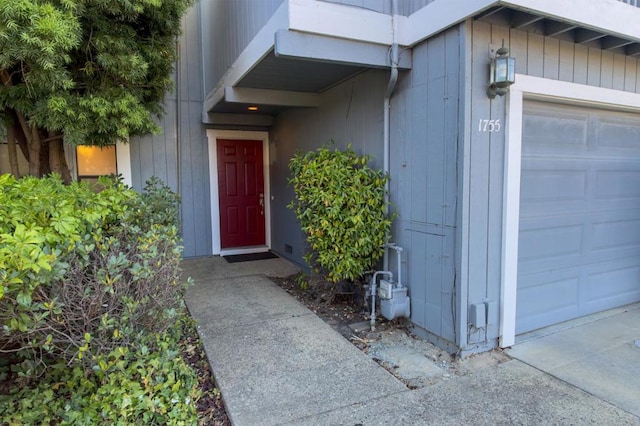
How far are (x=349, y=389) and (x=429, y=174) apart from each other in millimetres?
1758

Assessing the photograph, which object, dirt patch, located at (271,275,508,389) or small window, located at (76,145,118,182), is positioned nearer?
dirt patch, located at (271,275,508,389)

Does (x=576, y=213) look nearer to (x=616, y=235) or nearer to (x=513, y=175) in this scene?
(x=616, y=235)

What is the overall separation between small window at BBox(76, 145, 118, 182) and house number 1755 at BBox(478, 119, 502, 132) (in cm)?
513

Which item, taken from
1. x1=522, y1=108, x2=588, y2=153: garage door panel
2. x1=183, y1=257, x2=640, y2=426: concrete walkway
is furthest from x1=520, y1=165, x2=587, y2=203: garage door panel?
x1=183, y1=257, x2=640, y2=426: concrete walkway

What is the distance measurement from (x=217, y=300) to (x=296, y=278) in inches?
48.5

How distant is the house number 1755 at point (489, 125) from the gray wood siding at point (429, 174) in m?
0.19

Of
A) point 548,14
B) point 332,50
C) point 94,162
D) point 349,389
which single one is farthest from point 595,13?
point 94,162

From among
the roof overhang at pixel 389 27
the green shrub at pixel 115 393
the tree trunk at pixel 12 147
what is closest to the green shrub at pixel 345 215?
the roof overhang at pixel 389 27

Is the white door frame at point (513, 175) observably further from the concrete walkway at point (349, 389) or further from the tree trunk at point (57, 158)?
the tree trunk at point (57, 158)

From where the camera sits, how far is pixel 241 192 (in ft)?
22.4

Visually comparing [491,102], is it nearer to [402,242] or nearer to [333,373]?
[402,242]

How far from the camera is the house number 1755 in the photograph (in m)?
2.78

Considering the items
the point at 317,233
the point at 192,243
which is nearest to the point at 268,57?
the point at 317,233

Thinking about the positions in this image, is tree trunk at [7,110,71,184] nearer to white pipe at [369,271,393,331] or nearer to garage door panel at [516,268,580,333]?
white pipe at [369,271,393,331]
